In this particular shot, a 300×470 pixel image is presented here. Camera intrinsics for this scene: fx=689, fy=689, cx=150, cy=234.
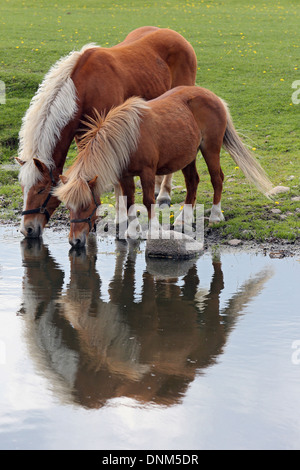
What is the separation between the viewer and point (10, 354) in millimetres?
5039

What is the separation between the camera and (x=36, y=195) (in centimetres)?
773

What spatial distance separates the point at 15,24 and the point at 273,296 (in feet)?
68.2

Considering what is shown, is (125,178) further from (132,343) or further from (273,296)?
(132,343)

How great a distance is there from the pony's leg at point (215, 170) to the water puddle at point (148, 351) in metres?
0.98

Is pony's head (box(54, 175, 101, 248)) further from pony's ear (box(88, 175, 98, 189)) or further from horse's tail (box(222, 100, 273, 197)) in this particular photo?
horse's tail (box(222, 100, 273, 197))

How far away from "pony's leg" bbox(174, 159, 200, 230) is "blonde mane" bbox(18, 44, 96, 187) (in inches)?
70.7

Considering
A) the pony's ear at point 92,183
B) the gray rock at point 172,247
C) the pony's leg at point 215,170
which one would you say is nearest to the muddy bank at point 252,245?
Answer: the pony's leg at point 215,170

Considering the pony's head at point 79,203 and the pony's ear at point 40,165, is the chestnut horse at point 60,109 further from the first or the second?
the pony's head at point 79,203

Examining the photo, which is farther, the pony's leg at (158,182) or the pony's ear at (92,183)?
the pony's leg at (158,182)

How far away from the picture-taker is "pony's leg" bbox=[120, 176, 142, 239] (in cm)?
802

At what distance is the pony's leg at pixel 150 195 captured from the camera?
25.1ft

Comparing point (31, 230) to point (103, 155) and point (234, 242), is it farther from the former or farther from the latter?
point (234, 242)

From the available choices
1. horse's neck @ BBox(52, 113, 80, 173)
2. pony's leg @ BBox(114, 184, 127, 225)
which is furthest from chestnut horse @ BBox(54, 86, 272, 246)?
pony's leg @ BBox(114, 184, 127, 225)
